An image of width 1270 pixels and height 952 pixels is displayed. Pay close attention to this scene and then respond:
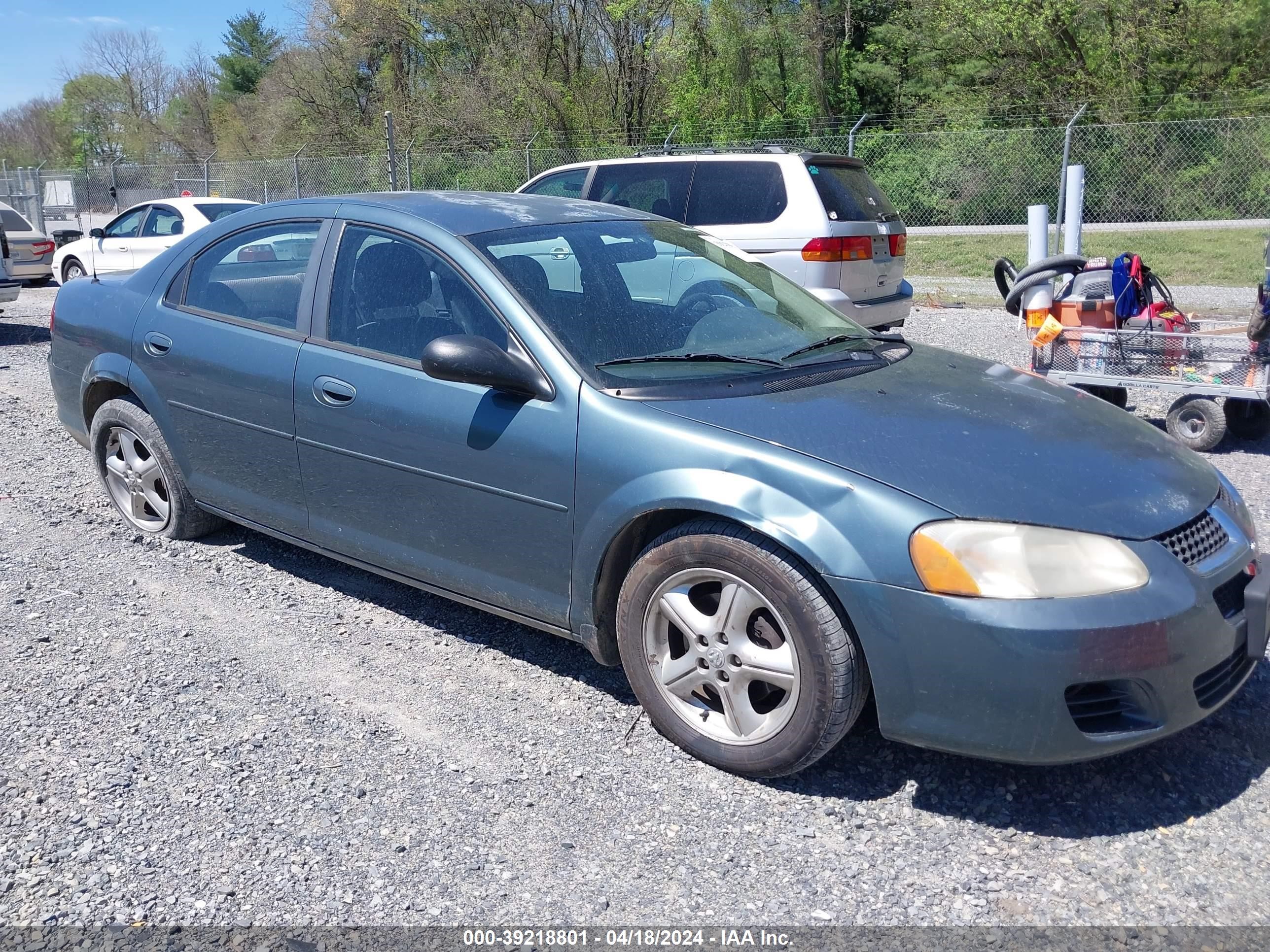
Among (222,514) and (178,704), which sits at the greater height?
(222,514)

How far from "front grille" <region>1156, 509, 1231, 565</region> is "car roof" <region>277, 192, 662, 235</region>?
2322 mm

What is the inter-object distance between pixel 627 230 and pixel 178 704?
2301 mm

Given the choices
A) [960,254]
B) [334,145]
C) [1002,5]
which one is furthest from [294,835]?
[334,145]

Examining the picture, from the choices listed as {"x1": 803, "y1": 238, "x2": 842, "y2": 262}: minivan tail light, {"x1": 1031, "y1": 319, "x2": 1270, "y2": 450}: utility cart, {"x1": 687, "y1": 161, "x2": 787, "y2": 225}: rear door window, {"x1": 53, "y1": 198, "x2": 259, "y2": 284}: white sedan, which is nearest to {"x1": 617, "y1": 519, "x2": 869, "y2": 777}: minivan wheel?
{"x1": 1031, "y1": 319, "x2": 1270, "y2": 450}: utility cart

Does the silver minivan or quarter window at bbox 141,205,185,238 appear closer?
the silver minivan

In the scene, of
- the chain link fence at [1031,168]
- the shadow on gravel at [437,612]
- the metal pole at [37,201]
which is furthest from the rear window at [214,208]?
the metal pole at [37,201]

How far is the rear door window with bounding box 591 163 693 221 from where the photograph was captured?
9.71 m

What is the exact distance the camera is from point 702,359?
351 centimetres

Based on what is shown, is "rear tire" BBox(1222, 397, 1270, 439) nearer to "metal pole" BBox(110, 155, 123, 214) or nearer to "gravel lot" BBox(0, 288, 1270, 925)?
"gravel lot" BBox(0, 288, 1270, 925)

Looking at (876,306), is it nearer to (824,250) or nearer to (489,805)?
(824,250)

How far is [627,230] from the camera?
13.8 feet

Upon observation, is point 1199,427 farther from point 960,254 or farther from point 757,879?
point 960,254

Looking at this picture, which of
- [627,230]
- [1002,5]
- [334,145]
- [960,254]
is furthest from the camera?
[334,145]

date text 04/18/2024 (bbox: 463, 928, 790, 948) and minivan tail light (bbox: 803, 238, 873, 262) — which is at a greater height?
minivan tail light (bbox: 803, 238, 873, 262)
